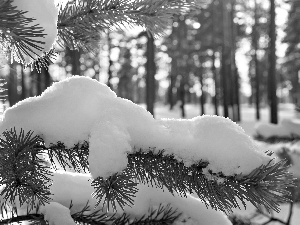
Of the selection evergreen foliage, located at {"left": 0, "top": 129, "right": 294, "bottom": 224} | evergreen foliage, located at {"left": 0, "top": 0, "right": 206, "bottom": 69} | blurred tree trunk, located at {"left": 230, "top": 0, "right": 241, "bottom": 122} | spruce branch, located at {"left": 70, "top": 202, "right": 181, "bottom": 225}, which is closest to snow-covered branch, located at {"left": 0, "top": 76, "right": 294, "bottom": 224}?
evergreen foliage, located at {"left": 0, "top": 129, "right": 294, "bottom": 224}

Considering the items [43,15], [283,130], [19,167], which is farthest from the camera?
[283,130]

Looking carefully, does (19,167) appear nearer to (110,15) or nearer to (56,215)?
(56,215)

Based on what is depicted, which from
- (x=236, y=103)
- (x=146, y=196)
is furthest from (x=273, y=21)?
(x=146, y=196)

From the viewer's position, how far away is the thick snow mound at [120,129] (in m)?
1.27

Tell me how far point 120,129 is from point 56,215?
0.56 m

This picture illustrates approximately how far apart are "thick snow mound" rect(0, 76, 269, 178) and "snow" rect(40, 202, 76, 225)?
0.39 meters

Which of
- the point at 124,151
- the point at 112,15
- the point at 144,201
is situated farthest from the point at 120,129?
the point at 112,15

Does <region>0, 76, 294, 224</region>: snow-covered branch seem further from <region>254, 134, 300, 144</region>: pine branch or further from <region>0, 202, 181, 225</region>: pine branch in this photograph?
<region>254, 134, 300, 144</region>: pine branch

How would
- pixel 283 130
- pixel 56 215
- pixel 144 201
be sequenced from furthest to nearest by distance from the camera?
1. pixel 283 130
2. pixel 144 201
3. pixel 56 215

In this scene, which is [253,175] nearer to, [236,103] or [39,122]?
[39,122]

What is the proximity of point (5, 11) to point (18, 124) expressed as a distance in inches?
18.8

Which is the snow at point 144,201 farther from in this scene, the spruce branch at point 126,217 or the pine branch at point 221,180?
the pine branch at point 221,180

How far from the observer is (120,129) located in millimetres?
1313

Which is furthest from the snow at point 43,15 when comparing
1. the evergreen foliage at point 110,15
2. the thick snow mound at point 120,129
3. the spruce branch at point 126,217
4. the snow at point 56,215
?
the spruce branch at point 126,217
